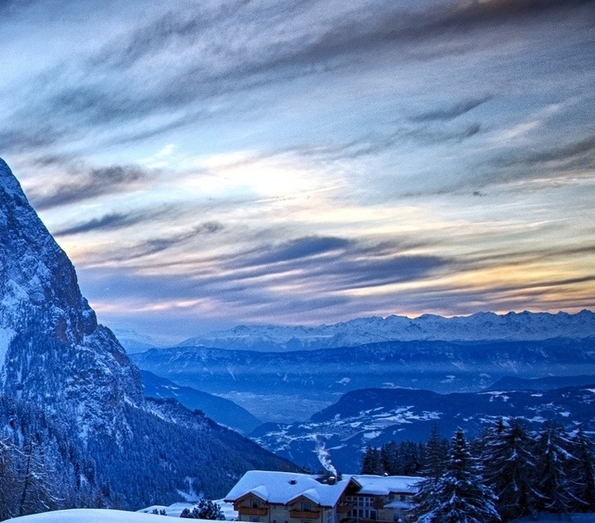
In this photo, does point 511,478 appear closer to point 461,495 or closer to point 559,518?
point 559,518

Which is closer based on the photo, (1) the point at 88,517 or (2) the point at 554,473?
(1) the point at 88,517

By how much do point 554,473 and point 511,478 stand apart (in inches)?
133

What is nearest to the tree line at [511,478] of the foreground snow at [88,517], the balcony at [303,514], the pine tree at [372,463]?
the balcony at [303,514]

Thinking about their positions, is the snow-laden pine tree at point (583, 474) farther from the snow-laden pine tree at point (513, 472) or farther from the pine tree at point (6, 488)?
the pine tree at point (6, 488)

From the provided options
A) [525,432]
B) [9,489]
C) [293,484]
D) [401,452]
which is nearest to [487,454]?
[525,432]

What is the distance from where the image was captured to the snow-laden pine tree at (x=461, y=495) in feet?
165

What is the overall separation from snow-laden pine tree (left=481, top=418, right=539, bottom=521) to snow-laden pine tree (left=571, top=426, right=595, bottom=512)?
511 centimetres

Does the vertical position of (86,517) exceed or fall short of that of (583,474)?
it exceeds it

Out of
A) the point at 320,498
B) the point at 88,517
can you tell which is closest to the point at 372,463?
the point at 320,498

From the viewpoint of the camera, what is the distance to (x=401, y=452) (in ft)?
410

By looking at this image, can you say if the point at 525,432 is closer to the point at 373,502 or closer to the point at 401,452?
the point at 373,502

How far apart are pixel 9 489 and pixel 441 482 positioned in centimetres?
2814

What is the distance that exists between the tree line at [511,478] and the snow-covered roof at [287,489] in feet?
61.7

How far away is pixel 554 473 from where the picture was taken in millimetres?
58219
